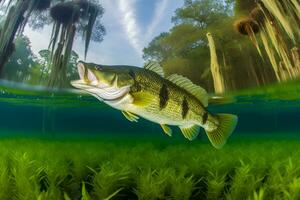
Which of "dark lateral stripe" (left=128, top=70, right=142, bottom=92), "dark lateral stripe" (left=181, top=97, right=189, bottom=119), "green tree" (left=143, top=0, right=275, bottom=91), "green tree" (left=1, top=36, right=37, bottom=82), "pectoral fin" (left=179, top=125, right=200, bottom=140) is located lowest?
"pectoral fin" (left=179, top=125, right=200, bottom=140)

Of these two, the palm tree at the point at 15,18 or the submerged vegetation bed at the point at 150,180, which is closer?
the submerged vegetation bed at the point at 150,180

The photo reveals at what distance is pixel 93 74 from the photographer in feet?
7.69

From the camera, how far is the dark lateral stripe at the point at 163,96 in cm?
271

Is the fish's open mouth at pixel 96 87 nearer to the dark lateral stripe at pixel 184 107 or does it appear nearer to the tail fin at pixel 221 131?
the dark lateral stripe at pixel 184 107

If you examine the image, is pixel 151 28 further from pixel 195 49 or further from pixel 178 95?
pixel 178 95

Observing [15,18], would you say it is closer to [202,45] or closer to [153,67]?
[202,45]

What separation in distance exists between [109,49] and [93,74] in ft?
11.2

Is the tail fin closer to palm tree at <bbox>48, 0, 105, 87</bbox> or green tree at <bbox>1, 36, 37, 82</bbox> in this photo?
palm tree at <bbox>48, 0, 105, 87</bbox>

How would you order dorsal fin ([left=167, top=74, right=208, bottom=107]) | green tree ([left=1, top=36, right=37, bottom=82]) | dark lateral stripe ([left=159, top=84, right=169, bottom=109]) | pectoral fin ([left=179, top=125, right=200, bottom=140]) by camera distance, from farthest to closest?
green tree ([left=1, top=36, right=37, bottom=82])
pectoral fin ([left=179, top=125, right=200, bottom=140])
dorsal fin ([left=167, top=74, right=208, bottom=107])
dark lateral stripe ([left=159, top=84, right=169, bottom=109])

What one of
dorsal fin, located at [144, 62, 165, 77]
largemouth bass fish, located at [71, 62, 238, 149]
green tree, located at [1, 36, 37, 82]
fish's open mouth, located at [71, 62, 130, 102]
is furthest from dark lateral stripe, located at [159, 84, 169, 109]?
green tree, located at [1, 36, 37, 82]

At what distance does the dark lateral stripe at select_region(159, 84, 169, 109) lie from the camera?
2.71 meters

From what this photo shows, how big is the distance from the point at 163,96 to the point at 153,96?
0.33 ft

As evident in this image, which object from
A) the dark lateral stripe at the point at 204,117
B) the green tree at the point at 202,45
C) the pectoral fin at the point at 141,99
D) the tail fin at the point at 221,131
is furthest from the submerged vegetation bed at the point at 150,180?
the green tree at the point at 202,45

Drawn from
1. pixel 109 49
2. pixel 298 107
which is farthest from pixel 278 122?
pixel 109 49
